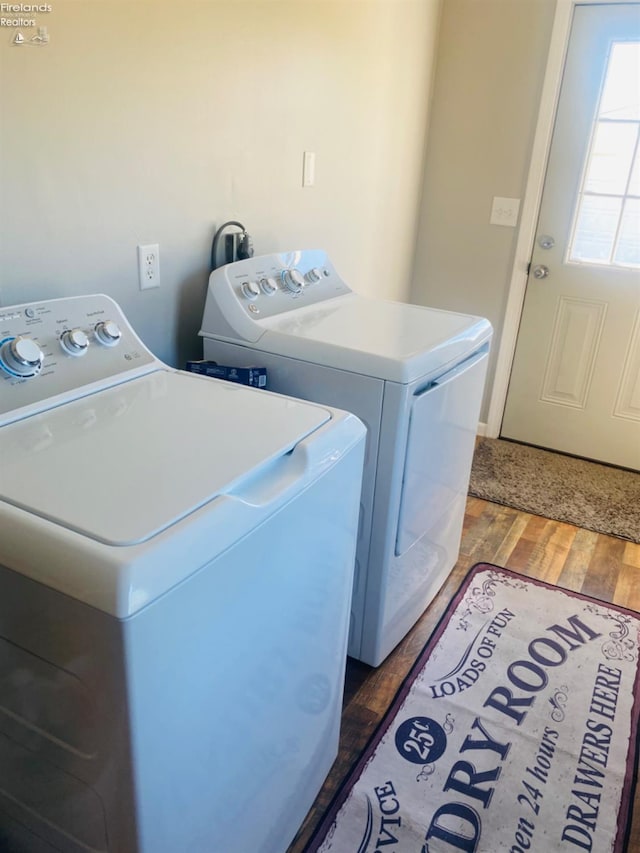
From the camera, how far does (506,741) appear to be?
1617 millimetres

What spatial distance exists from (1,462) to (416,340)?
102 centimetres

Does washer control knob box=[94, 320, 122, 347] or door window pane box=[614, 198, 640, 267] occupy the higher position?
door window pane box=[614, 198, 640, 267]

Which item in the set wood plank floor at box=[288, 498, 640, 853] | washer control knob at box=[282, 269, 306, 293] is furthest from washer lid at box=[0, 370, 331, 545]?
wood plank floor at box=[288, 498, 640, 853]

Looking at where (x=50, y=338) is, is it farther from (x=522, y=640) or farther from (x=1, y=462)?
(x=522, y=640)

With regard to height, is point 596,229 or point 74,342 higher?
point 596,229

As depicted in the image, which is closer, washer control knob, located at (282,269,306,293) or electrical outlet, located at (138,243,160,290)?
electrical outlet, located at (138,243,160,290)

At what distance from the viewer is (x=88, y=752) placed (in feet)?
2.68

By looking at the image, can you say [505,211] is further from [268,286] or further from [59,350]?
[59,350]

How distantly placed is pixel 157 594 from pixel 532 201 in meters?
2.76

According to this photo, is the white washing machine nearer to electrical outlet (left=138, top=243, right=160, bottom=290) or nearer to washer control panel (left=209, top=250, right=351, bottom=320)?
electrical outlet (left=138, top=243, right=160, bottom=290)

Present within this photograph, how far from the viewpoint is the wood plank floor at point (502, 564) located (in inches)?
64.4

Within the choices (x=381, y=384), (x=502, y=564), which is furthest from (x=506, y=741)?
(x=381, y=384)

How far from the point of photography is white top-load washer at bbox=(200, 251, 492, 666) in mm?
1507

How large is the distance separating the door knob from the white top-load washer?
4.36 feet
